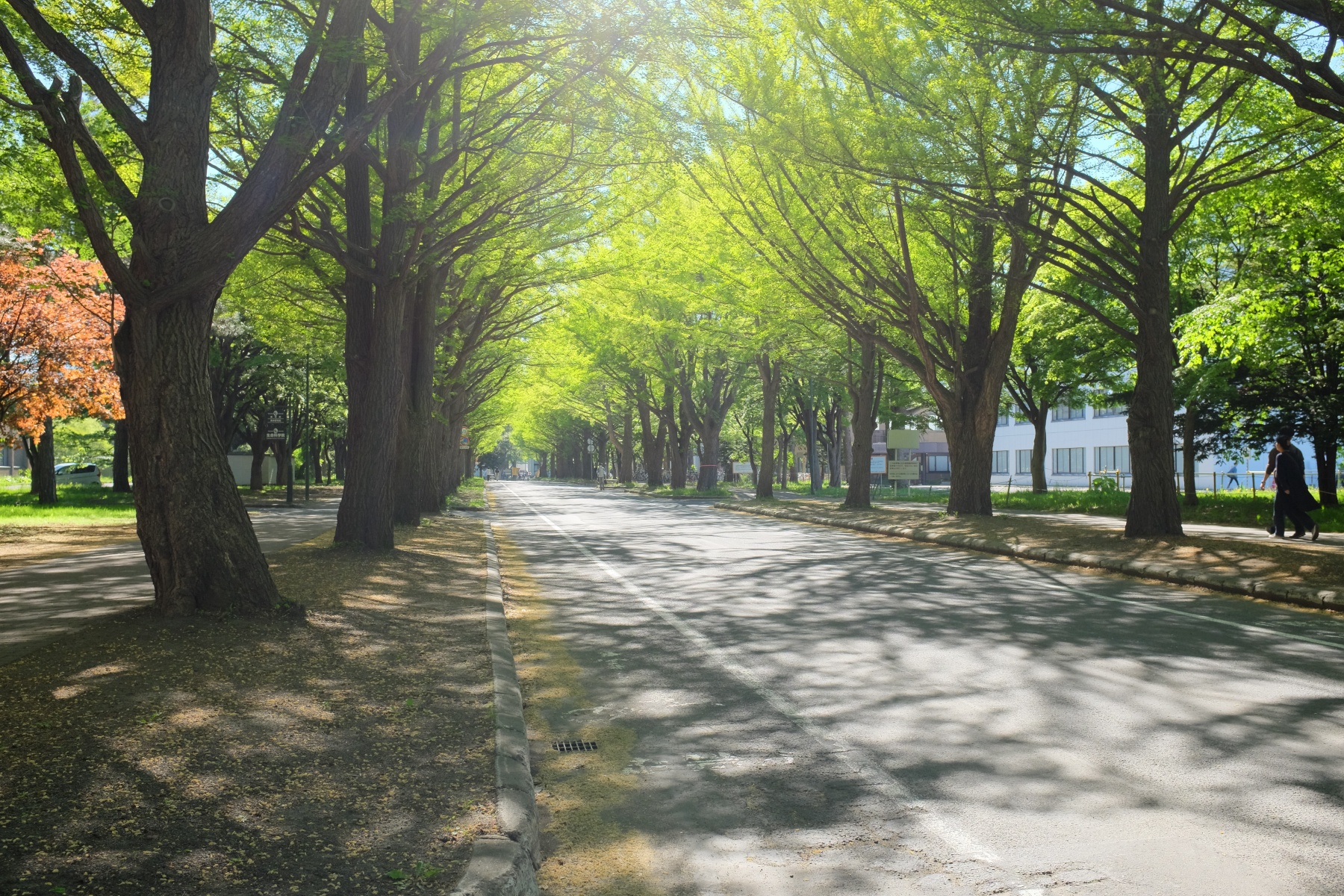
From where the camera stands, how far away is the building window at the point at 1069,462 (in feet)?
223

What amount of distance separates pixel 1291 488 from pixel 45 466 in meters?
32.3

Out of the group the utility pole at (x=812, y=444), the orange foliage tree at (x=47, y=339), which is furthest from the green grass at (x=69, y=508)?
the utility pole at (x=812, y=444)

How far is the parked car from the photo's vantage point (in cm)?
5775

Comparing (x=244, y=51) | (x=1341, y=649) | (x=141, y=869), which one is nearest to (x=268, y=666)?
(x=141, y=869)

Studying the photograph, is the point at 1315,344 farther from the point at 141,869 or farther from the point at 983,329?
the point at 141,869

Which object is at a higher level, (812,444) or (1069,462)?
(812,444)

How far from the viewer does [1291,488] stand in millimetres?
16938

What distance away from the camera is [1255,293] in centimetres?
2008

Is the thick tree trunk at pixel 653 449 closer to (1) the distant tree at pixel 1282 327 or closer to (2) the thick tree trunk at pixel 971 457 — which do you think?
(2) the thick tree trunk at pixel 971 457

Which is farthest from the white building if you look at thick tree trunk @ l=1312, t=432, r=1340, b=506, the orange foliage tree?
the orange foliage tree

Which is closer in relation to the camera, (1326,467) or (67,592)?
(67,592)

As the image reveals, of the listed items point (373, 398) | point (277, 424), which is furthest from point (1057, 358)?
point (373, 398)

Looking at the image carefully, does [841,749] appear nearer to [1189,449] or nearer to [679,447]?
[1189,449]

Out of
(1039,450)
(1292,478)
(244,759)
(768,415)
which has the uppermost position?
(768,415)
